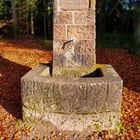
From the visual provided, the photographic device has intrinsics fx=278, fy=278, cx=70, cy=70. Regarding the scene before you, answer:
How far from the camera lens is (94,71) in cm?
504

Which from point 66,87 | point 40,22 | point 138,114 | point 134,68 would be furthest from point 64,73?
point 40,22

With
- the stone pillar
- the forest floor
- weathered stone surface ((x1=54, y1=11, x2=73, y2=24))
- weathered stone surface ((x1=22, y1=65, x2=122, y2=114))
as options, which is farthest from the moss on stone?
the forest floor

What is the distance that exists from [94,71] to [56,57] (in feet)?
2.41

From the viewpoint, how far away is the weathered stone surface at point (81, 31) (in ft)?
15.6

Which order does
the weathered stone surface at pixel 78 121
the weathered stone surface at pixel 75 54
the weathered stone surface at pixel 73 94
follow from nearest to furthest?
1. the weathered stone surface at pixel 73 94
2. the weathered stone surface at pixel 78 121
3. the weathered stone surface at pixel 75 54

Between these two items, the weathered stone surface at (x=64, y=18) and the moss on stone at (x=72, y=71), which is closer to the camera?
the weathered stone surface at (x=64, y=18)

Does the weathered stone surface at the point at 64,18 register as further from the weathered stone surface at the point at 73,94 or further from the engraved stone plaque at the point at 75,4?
the weathered stone surface at the point at 73,94

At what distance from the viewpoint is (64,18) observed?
15.5 feet

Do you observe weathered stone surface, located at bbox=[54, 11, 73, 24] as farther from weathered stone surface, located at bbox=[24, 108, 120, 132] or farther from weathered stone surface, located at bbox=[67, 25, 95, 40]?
weathered stone surface, located at bbox=[24, 108, 120, 132]

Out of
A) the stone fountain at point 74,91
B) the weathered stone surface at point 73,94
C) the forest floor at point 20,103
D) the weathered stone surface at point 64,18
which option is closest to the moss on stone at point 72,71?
the stone fountain at point 74,91

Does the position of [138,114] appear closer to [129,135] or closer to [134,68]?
[129,135]

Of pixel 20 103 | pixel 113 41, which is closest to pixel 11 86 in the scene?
pixel 20 103

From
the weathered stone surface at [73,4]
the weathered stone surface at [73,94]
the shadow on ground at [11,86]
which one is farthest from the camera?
the shadow on ground at [11,86]

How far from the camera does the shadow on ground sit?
17.0 ft
